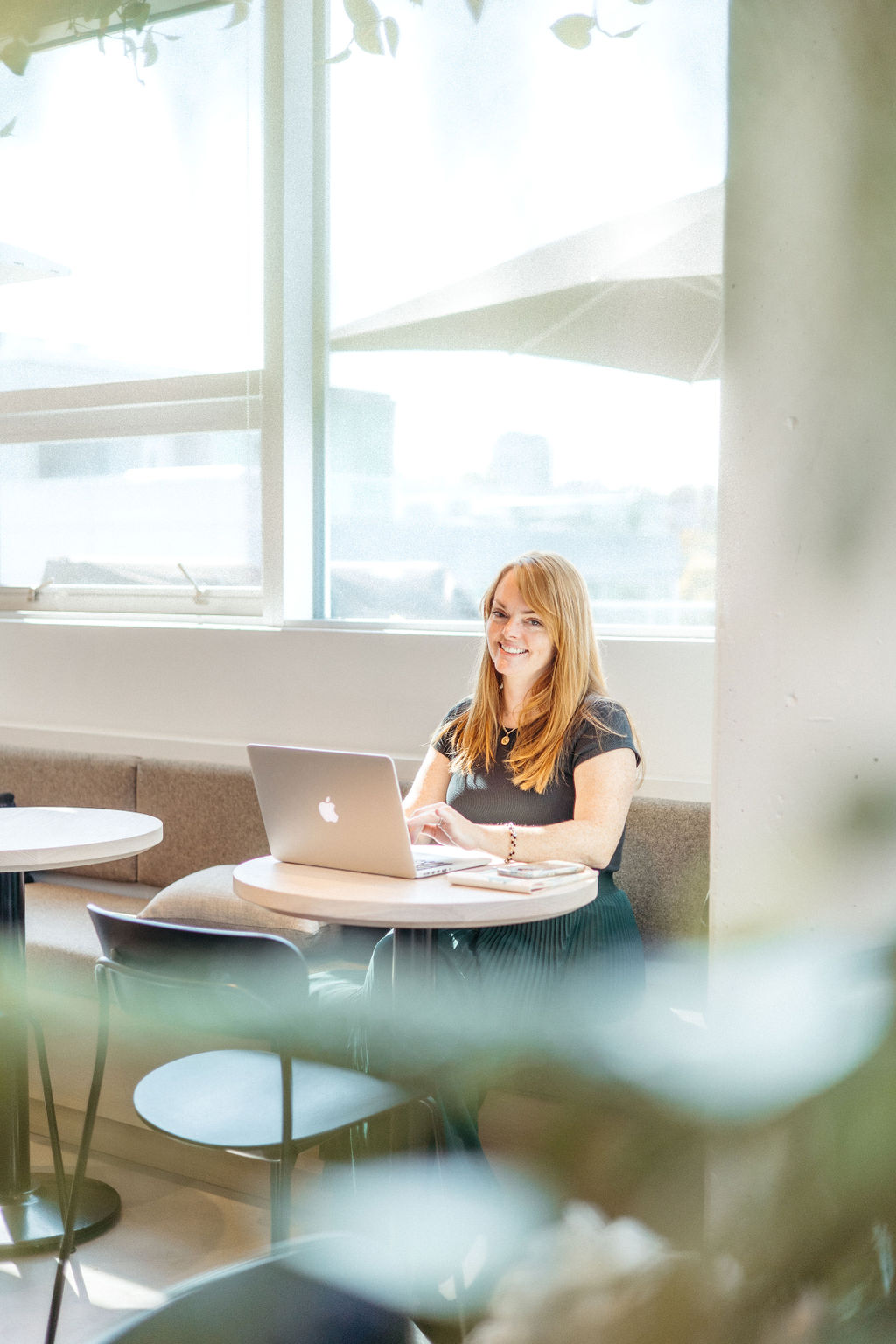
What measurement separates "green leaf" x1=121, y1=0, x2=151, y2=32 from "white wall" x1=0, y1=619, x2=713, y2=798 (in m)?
2.55

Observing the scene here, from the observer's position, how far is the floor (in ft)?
7.16

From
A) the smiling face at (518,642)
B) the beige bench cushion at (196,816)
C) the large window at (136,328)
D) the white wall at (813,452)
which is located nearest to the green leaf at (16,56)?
the white wall at (813,452)

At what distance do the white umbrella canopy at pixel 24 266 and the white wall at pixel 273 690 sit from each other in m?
1.14

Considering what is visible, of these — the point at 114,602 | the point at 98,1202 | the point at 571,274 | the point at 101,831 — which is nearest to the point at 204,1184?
the point at 98,1202

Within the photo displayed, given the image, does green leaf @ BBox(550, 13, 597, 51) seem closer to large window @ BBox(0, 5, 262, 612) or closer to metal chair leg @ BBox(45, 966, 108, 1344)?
metal chair leg @ BBox(45, 966, 108, 1344)

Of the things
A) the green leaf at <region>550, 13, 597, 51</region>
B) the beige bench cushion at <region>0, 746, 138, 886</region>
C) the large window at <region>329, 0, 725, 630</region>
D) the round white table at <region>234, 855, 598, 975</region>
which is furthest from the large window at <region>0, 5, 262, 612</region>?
the green leaf at <region>550, 13, 597, 51</region>

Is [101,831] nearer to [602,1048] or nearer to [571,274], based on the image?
[571,274]

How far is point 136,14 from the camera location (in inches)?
18.0

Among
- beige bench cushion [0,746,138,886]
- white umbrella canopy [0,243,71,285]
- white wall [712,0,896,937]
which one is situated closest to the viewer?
white wall [712,0,896,937]

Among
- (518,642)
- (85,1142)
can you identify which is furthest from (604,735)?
(85,1142)

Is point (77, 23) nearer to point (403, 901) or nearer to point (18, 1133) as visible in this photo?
point (403, 901)

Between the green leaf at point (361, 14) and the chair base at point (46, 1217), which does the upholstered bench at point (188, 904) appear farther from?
the green leaf at point (361, 14)

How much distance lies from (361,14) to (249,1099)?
5.82ft

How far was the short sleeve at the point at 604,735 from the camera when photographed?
2465 mm
